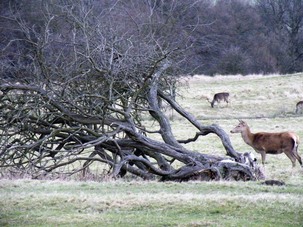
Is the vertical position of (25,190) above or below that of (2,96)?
below

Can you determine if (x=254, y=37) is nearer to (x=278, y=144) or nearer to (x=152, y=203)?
(x=278, y=144)

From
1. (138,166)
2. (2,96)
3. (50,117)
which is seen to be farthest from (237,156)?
(2,96)

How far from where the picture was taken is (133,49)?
17031mm

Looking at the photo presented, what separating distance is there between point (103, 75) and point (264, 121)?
2036 cm

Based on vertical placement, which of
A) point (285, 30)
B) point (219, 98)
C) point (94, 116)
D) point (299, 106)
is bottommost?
point (94, 116)

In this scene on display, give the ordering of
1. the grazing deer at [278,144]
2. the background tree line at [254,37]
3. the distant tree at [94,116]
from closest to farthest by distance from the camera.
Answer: the distant tree at [94,116], the grazing deer at [278,144], the background tree line at [254,37]

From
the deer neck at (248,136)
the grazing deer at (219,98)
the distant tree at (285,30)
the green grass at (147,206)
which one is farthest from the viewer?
the distant tree at (285,30)

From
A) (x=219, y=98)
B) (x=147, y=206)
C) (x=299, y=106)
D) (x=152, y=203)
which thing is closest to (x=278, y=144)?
(x=152, y=203)

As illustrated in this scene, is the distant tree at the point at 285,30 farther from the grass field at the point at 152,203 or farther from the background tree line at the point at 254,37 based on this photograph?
the grass field at the point at 152,203

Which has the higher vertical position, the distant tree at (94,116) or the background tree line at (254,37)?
the background tree line at (254,37)

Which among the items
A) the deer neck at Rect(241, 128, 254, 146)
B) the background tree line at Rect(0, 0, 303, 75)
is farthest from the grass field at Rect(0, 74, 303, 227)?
the background tree line at Rect(0, 0, 303, 75)

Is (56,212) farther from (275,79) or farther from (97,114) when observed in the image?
(275,79)

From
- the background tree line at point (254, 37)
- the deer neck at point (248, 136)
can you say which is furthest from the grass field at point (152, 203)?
the background tree line at point (254, 37)

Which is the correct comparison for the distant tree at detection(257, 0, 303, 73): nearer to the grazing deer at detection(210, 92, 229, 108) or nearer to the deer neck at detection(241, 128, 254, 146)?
the grazing deer at detection(210, 92, 229, 108)
